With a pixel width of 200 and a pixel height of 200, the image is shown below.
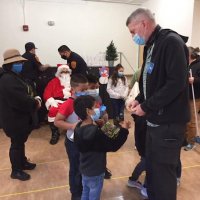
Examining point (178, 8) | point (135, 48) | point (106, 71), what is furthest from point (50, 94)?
point (135, 48)

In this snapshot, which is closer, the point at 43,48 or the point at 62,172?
the point at 62,172

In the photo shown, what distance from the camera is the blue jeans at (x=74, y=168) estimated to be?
83.1 inches

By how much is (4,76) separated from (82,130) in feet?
4.34

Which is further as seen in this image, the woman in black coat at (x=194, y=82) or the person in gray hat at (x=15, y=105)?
the woman in black coat at (x=194, y=82)

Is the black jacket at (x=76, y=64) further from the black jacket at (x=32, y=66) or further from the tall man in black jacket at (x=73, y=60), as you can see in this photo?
the black jacket at (x=32, y=66)

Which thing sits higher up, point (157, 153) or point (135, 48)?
point (135, 48)

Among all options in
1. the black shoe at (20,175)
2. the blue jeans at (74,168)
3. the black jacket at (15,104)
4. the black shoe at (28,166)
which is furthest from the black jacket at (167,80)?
the black shoe at (28,166)

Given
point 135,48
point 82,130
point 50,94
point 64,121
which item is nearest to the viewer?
point 82,130

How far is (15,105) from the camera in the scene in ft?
8.43

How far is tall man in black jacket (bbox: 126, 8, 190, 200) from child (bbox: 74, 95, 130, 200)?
0.24m

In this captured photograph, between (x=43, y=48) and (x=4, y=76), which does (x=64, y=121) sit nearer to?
(x=4, y=76)

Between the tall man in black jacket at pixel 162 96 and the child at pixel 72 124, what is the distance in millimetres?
579

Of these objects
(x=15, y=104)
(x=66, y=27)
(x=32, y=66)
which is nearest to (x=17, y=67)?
(x=15, y=104)

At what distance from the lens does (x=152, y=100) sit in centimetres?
155
